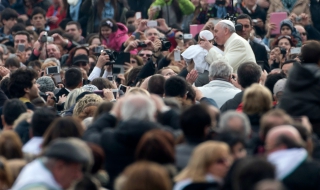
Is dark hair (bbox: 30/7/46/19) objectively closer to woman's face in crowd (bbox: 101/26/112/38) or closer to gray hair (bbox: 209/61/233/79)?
woman's face in crowd (bbox: 101/26/112/38)

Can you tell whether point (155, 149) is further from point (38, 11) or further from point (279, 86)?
point (38, 11)

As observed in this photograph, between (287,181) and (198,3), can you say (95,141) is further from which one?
(198,3)

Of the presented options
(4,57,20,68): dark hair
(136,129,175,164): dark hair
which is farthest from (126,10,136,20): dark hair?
(136,129,175,164): dark hair

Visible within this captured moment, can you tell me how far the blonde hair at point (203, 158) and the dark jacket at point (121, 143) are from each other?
0.89 metres

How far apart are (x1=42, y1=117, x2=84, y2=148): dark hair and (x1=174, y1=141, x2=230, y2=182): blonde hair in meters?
1.26

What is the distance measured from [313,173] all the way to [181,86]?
311cm

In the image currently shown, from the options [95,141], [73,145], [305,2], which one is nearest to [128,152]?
[95,141]

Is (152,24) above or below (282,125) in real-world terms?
below

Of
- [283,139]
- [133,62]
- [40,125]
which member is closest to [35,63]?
[133,62]

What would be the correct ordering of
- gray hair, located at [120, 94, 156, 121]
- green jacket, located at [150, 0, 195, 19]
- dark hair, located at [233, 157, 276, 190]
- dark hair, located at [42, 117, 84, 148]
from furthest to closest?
1. green jacket, located at [150, 0, 195, 19]
2. gray hair, located at [120, 94, 156, 121]
3. dark hair, located at [42, 117, 84, 148]
4. dark hair, located at [233, 157, 276, 190]

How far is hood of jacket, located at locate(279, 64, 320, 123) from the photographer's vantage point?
952 cm

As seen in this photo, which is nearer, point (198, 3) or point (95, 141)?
point (95, 141)

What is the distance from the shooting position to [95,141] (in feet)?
27.4

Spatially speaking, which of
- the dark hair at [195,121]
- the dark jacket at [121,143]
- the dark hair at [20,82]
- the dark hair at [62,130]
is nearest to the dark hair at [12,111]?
the dark hair at [20,82]
